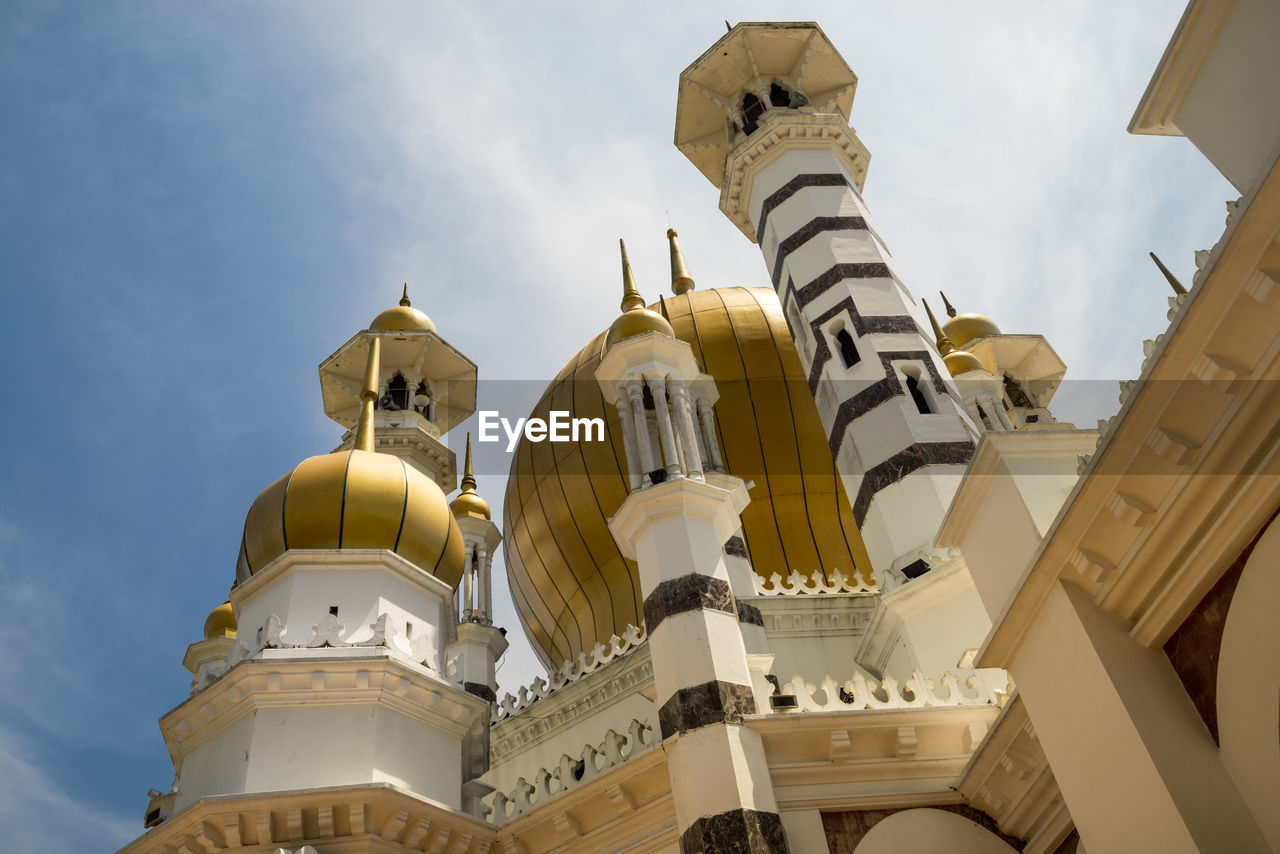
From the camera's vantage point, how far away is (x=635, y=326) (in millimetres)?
9695

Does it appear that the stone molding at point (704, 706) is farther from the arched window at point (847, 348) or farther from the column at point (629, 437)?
the arched window at point (847, 348)

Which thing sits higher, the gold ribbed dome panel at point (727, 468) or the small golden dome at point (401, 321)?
the small golden dome at point (401, 321)

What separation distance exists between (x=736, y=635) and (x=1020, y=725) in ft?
7.81

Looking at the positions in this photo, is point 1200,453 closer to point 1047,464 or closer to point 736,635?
point 1047,464

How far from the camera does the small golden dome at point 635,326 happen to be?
9.67 meters

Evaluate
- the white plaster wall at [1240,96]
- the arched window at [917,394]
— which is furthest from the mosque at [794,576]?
the arched window at [917,394]

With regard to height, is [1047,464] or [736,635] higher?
[736,635]

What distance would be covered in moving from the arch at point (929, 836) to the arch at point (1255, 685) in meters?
2.81

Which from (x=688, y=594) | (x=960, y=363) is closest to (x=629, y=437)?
(x=688, y=594)

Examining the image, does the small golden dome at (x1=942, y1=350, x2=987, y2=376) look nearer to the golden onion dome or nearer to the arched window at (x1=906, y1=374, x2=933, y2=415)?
the arched window at (x1=906, y1=374, x2=933, y2=415)

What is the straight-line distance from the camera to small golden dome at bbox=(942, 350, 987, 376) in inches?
487

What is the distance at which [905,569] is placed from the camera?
9.58 m

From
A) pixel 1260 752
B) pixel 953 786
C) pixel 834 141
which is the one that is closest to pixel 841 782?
pixel 953 786

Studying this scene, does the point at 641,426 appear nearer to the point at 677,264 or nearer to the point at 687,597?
the point at 687,597
